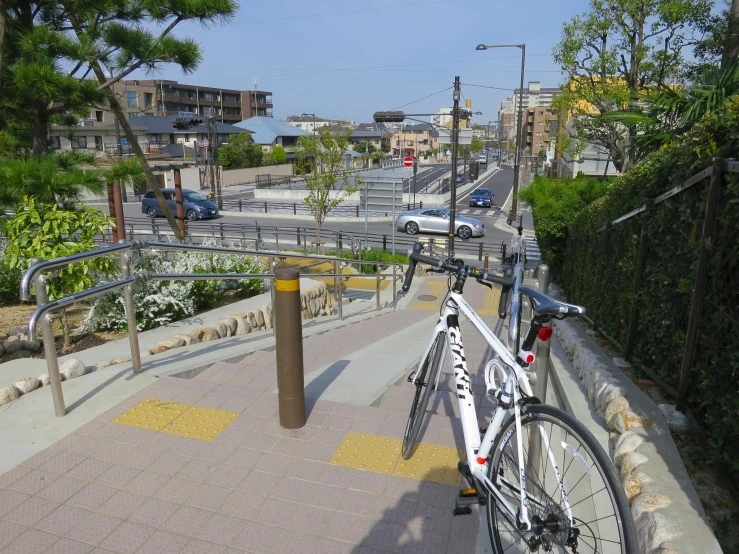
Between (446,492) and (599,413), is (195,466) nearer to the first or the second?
(446,492)

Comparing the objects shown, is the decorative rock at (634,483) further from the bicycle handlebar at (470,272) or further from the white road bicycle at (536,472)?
the bicycle handlebar at (470,272)

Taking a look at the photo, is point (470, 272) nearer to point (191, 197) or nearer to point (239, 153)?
point (191, 197)

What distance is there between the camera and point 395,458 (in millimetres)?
3199

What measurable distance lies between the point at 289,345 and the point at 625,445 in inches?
73.5

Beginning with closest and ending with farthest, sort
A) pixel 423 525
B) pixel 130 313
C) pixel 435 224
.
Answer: pixel 423 525 < pixel 130 313 < pixel 435 224

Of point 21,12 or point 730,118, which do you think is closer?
point 730,118

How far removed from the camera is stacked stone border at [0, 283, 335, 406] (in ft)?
12.3

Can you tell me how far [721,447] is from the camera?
2459 millimetres

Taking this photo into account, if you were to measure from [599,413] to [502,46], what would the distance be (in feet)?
93.3

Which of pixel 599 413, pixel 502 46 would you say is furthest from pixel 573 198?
pixel 502 46

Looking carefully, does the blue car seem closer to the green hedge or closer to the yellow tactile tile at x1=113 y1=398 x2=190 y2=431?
the green hedge

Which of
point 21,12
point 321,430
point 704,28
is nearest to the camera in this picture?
point 321,430

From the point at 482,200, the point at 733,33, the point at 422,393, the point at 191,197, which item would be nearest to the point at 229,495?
the point at 422,393

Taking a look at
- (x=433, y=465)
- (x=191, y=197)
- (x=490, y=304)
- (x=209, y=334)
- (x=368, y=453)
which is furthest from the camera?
(x=191, y=197)
